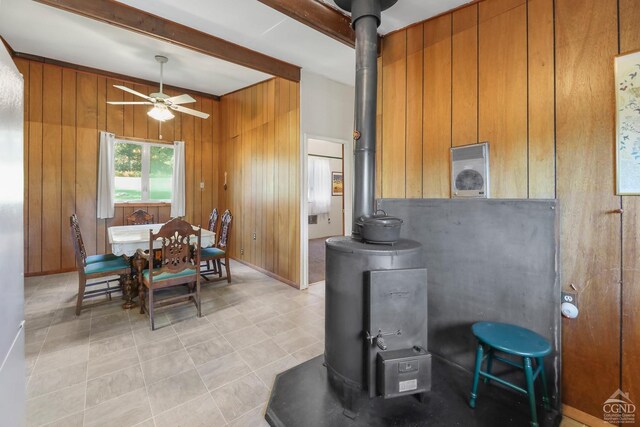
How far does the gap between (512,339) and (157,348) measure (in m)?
2.58

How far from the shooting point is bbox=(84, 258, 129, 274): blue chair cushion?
295 cm

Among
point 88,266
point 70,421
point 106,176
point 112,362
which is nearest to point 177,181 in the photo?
point 106,176

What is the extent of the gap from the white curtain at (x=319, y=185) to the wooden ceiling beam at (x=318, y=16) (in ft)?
16.4

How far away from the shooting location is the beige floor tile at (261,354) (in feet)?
7.20

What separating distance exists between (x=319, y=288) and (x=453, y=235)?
226 cm

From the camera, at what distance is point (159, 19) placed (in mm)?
2619

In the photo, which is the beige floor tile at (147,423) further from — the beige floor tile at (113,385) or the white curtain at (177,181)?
the white curtain at (177,181)

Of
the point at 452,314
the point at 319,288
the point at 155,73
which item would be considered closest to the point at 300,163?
the point at 319,288

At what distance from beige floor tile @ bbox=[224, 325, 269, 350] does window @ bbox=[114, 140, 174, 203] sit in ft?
11.6

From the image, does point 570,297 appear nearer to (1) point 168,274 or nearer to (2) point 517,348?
(2) point 517,348

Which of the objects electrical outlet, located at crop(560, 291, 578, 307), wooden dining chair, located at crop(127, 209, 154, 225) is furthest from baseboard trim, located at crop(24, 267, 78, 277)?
electrical outlet, located at crop(560, 291, 578, 307)

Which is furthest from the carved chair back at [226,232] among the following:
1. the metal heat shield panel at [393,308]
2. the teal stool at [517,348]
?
the teal stool at [517,348]

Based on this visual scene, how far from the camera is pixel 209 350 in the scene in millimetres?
2354

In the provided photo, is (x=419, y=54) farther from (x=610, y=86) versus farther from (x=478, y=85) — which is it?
(x=610, y=86)
